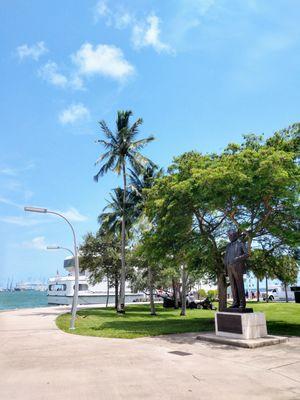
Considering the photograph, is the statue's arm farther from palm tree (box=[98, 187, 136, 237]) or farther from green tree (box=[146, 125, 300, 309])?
palm tree (box=[98, 187, 136, 237])

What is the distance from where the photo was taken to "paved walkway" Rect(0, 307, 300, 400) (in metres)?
7.08

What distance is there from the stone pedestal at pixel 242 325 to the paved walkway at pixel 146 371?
3.55 feet

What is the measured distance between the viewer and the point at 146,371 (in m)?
8.84

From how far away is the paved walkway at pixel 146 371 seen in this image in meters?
7.08

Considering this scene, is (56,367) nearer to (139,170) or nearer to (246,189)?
(246,189)

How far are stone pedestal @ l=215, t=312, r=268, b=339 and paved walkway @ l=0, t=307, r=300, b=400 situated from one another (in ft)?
3.55

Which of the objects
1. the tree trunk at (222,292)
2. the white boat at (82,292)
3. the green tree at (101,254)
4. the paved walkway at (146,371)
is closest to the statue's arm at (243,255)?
the paved walkway at (146,371)

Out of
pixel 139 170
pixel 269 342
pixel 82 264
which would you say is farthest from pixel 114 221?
pixel 269 342

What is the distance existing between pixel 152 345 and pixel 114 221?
20204 mm

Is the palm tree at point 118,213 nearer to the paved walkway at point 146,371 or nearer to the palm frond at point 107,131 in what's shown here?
the palm frond at point 107,131

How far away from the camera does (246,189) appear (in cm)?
1507

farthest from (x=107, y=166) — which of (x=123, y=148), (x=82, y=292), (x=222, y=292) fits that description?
(x=82, y=292)

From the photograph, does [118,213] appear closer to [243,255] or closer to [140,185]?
[140,185]

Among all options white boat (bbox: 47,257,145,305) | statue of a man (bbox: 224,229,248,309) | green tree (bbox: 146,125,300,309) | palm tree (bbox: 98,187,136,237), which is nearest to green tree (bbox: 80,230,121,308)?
palm tree (bbox: 98,187,136,237)
